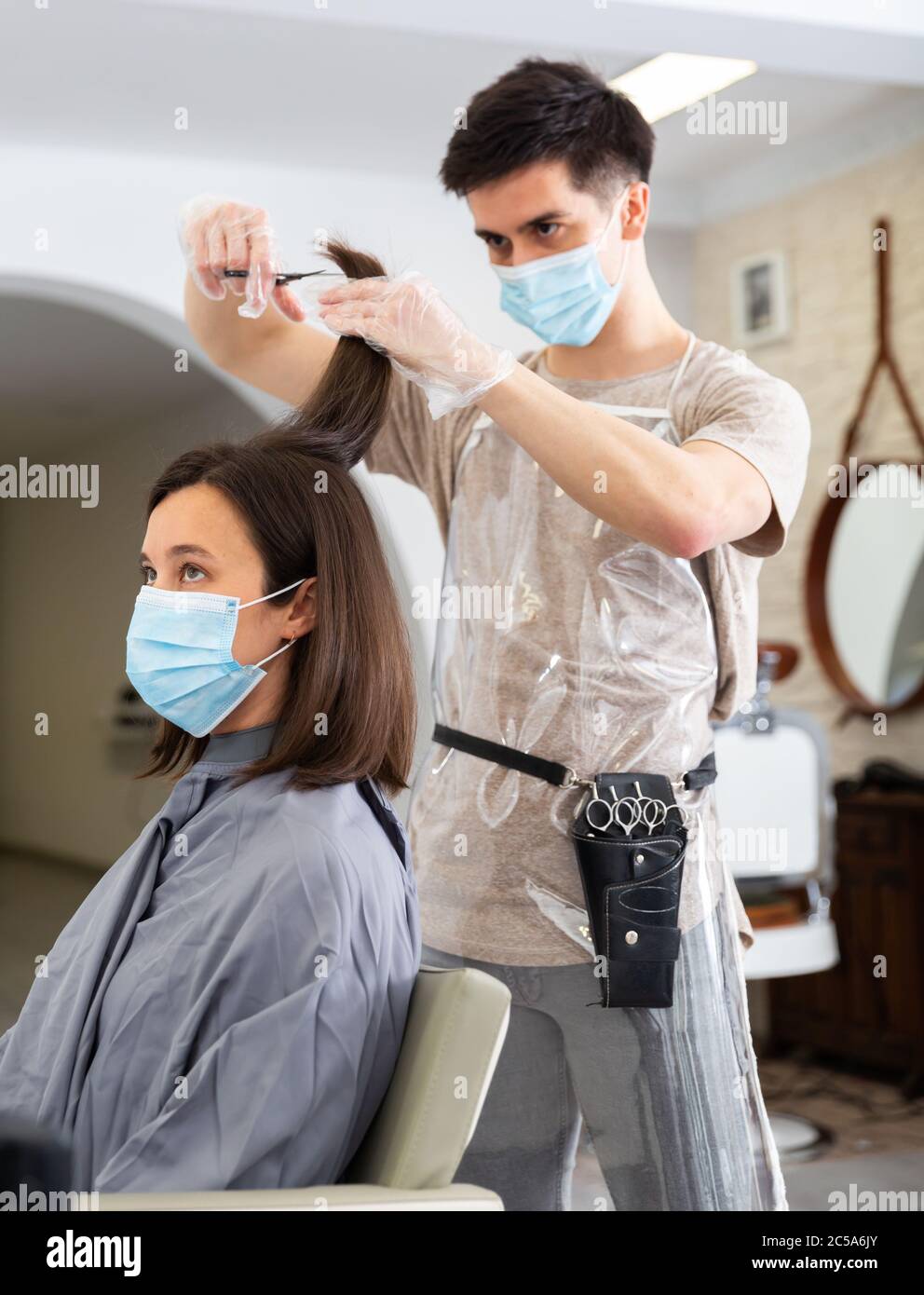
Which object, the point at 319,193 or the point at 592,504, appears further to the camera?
the point at 319,193

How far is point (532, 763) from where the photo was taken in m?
1.76

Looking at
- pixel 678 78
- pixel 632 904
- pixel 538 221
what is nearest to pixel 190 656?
pixel 632 904

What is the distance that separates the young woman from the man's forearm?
0.23 metres

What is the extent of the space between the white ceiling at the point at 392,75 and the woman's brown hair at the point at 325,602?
4.79ft

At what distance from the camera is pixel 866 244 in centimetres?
462

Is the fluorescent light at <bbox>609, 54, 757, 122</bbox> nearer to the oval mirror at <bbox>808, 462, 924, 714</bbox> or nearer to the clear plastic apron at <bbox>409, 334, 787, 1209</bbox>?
the oval mirror at <bbox>808, 462, 924, 714</bbox>

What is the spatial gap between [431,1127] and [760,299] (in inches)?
161

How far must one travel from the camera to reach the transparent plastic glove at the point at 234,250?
182cm

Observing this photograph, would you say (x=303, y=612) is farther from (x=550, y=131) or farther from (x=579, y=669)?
(x=550, y=131)

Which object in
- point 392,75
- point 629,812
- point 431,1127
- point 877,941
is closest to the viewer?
point 431,1127

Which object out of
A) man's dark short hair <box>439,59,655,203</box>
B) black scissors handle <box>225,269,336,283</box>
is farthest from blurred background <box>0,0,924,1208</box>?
black scissors handle <box>225,269,336,283</box>
